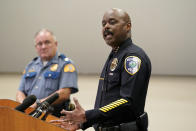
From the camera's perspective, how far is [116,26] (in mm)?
1515

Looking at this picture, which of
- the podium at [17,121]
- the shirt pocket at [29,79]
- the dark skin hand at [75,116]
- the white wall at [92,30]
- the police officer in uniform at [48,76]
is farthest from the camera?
the white wall at [92,30]

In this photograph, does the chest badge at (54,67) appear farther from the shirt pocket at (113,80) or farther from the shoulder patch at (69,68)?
the shirt pocket at (113,80)

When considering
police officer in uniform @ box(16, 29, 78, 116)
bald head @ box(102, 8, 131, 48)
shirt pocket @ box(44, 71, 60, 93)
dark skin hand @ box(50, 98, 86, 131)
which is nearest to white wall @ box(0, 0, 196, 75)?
police officer in uniform @ box(16, 29, 78, 116)

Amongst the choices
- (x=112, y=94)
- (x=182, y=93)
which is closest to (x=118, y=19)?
(x=112, y=94)

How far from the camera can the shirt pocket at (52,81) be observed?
239 cm

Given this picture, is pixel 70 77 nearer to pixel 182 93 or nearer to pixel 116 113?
pixel 116 113

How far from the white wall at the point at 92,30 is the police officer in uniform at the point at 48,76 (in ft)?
10.1

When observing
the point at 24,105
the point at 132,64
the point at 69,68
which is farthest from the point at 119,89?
the point at 69,68

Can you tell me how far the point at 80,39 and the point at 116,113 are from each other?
439cm

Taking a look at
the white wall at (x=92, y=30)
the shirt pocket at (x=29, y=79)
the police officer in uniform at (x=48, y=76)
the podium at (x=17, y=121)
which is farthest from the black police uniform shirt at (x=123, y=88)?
the white wall at (x=92, y=30)

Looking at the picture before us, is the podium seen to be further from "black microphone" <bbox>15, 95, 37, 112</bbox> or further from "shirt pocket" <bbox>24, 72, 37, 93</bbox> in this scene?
"shirt pocket" <bbox>24, 72, 37, 93</bbox>

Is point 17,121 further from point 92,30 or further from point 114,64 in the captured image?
point 92,30

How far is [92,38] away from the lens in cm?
563

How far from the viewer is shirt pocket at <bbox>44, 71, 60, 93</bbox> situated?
2.39 m
